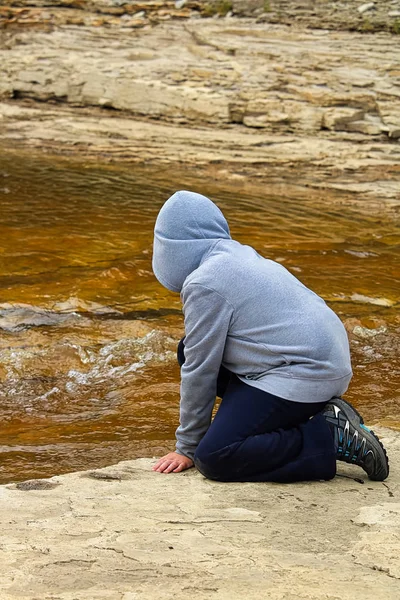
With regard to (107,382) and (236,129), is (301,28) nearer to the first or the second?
(236,129)

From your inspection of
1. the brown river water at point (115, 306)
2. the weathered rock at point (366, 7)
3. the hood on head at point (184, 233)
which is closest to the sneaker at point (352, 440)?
the hood on head at point (184, 233)

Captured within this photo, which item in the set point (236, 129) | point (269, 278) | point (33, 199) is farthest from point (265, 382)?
point (236, 129)

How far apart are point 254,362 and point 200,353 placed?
182mm

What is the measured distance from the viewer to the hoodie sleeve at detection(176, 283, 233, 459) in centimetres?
262

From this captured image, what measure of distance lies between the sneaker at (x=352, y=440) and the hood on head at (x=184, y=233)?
26.7 inches

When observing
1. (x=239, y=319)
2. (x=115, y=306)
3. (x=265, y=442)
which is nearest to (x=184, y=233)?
(x=239, y=319)

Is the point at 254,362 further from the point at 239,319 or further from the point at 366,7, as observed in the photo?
the point at 366,7

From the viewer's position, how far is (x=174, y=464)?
2.89 meters

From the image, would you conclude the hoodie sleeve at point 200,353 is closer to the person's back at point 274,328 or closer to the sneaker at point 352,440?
the person's back at point 274,328

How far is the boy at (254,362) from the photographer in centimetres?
264

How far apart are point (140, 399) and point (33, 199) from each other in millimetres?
4112

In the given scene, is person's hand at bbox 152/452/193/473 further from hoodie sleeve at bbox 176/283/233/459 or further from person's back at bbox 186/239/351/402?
person's back at bbox 186/239/351/402

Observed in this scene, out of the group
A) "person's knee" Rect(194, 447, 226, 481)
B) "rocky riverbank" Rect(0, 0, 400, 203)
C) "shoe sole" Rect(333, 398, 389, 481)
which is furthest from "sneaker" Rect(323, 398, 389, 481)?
"rocky riverbank" Rect(0, 0, 400, 203)

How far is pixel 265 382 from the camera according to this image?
271 centimetres
